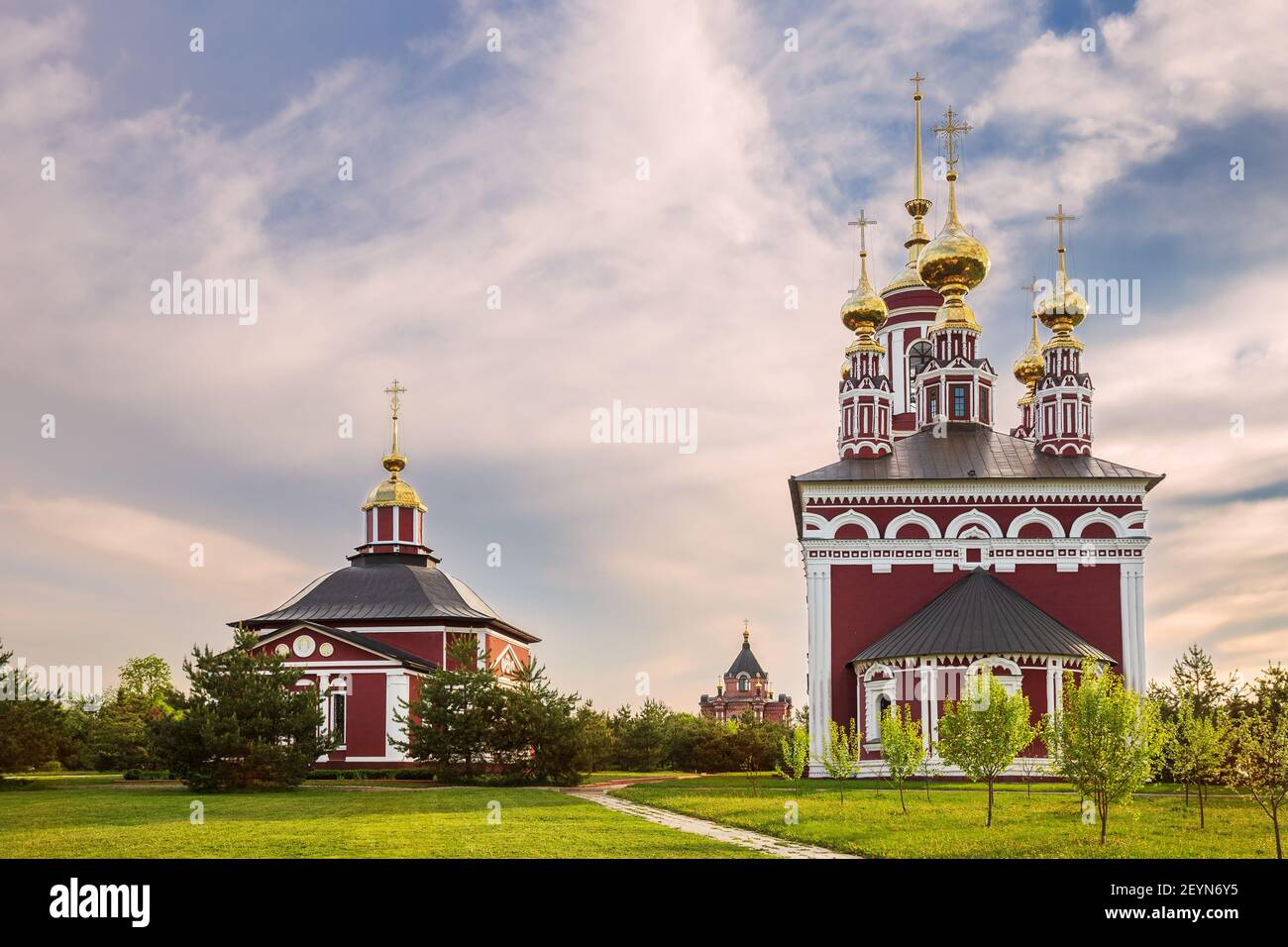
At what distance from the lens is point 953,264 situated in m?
43.0

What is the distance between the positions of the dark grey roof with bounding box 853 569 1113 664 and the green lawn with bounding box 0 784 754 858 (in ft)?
36.7

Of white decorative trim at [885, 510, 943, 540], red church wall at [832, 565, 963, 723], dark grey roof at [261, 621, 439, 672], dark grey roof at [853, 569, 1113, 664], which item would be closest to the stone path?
dark grey roof at [853, 569, 1113, 664]

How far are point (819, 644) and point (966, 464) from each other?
23.7 ft

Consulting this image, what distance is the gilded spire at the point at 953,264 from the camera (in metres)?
42.9

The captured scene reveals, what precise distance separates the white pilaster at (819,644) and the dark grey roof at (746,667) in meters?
59.7

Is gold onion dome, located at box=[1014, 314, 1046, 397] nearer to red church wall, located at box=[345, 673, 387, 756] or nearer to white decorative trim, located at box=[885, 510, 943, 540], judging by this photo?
white decorative trim, located at box=[885, 510, 943, 540]

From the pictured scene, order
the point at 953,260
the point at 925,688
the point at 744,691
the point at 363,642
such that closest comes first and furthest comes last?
the point at 925,688 → the point at 363,642 → the point at 953,260 → the point at 744,691

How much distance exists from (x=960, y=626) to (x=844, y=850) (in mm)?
18107

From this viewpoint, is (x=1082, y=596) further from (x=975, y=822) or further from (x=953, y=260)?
(x=975, y=822)

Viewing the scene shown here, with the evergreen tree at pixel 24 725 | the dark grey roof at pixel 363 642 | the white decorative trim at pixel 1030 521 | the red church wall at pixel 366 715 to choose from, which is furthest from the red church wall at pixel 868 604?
the evergreen tree at pixel 24 725

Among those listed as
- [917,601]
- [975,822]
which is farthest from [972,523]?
[975,822]

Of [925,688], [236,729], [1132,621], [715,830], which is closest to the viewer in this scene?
[715,830]
